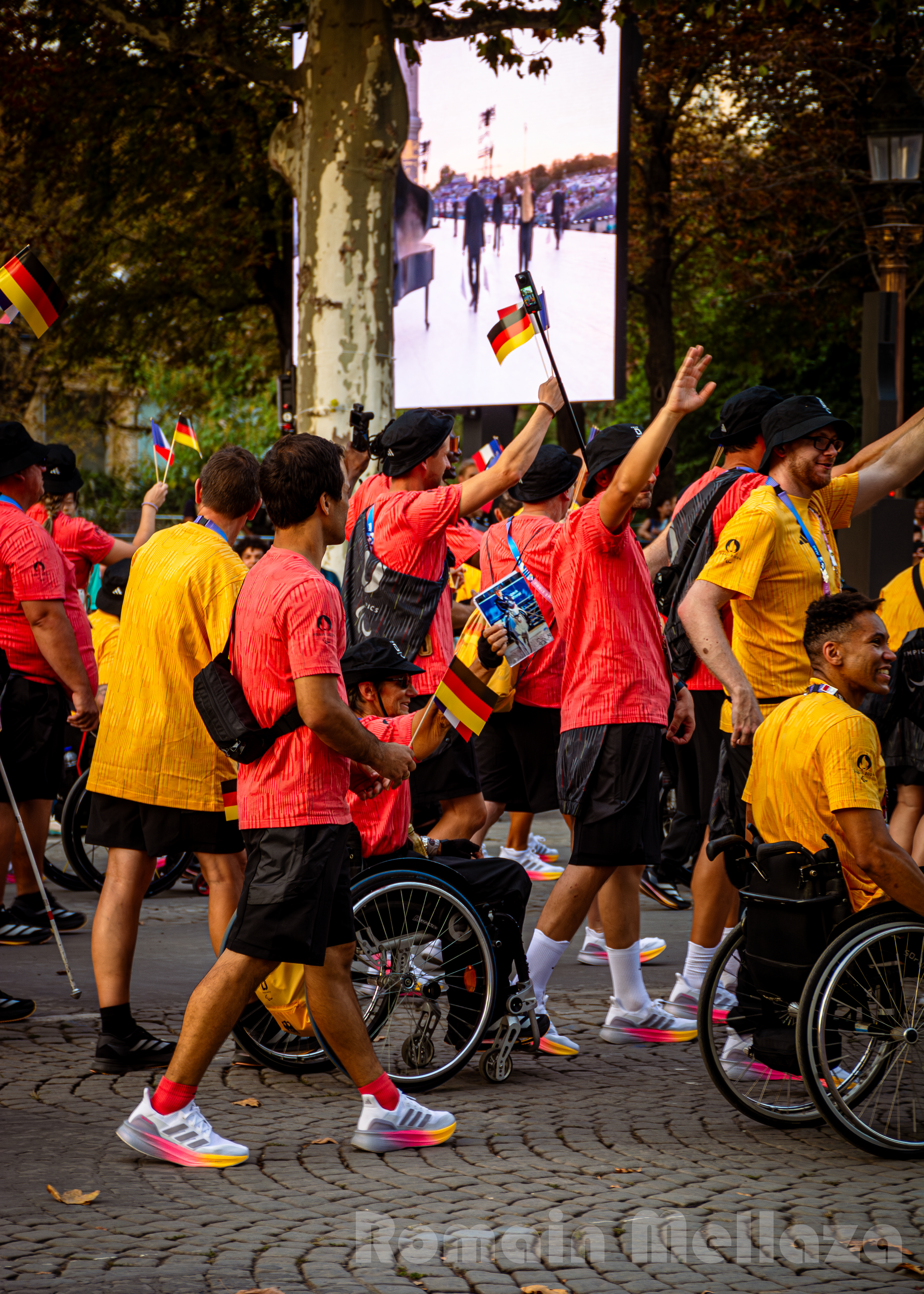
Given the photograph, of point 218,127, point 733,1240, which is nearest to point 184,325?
point 218,127

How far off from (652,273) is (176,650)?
20.6 m

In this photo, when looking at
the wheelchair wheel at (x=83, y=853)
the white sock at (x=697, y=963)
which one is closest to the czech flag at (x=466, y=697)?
the white sock at (x=697, y=963)

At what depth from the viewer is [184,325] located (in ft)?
83.7

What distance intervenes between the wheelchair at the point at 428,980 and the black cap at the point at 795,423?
6.33 feet

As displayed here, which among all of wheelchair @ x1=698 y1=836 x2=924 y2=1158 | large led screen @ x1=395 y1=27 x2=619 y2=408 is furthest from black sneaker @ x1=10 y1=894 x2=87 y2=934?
large led screen @ x1=395 y1=27 x2=619 y2=408

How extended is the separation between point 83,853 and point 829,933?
5.13m

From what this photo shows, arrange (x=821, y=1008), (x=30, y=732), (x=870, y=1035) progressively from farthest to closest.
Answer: (x=30, y=732) → (x=870, y=1035) → (x=821, y=1008)

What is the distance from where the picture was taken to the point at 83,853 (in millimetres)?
8664

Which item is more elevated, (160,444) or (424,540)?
(160,444)

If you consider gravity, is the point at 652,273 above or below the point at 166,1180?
above

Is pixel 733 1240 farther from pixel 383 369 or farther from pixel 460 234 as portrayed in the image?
pixel 460 234

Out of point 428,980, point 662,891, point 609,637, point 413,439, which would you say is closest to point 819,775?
point 609,637

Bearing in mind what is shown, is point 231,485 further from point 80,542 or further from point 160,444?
point 160,444

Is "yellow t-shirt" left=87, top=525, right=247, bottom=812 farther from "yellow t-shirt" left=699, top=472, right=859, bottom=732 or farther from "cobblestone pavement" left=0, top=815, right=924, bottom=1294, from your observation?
"yellow t-shirt" left=699, top=472, right=859, bottom=732
